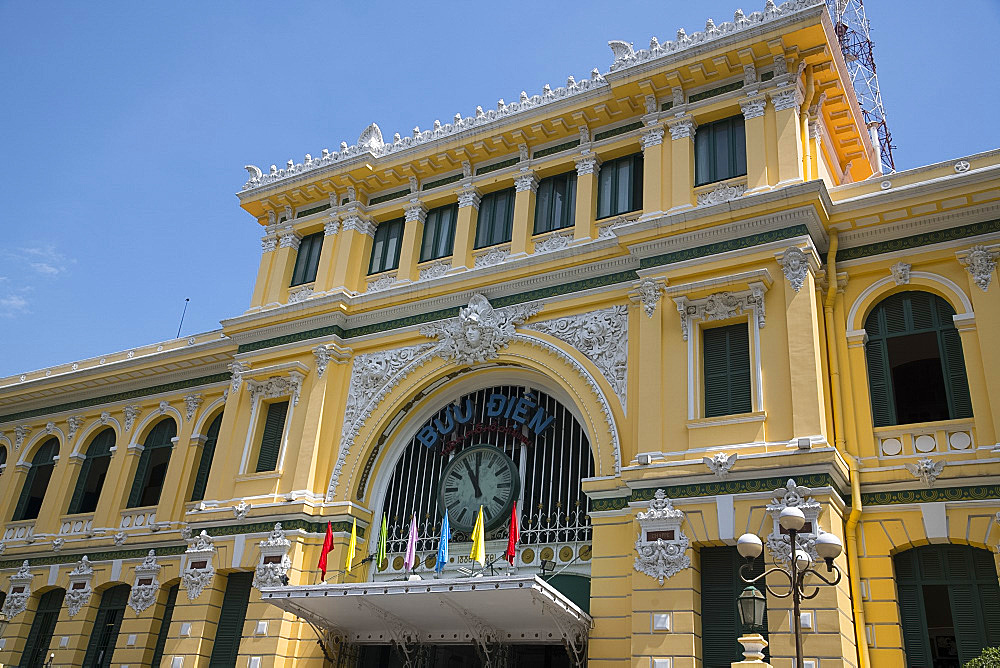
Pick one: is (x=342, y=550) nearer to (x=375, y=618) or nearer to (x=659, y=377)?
(x=375, y=618)

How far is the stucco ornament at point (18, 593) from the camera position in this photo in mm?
27875

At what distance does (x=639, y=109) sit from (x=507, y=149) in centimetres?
389

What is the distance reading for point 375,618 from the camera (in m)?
19.8

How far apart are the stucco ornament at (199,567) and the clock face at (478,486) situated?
624 centimetres

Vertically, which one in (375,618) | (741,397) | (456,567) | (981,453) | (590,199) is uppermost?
(590,199)

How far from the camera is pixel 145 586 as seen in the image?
2511 cm

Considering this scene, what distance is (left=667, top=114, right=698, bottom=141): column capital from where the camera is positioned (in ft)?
71.1

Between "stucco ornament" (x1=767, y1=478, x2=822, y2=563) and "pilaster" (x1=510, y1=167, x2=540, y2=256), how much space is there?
31.4 ft

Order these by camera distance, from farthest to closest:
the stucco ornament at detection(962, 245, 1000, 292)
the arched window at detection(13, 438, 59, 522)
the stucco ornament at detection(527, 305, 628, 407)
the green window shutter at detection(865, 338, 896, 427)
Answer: the arched window at detection(13, 438, 59, 522) < the stucco ornament at detection(527, 305, 628, 407) < the green window shutter at detection(865, 338, 896, 427) < the stucco ornament at detection(962, 245, 1000, 292)

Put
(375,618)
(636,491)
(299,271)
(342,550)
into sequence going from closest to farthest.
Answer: (636,491), (375,618), (342,550), (299,271)

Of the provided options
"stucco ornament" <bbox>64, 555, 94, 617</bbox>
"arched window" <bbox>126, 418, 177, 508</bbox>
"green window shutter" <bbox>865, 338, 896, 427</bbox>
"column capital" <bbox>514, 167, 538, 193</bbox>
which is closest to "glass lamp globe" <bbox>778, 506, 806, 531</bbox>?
"green window shutter" <bbox>865, 338, 896, 427</bbox>

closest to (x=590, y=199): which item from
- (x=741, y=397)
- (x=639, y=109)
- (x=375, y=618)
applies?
(x=639, y=109)

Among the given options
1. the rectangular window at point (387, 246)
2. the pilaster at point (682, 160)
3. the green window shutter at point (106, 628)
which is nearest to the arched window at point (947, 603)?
the pilaster at point (682, 160)

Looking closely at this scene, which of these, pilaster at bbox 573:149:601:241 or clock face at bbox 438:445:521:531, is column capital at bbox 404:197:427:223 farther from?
clock face at bbox 438:445:521:531
